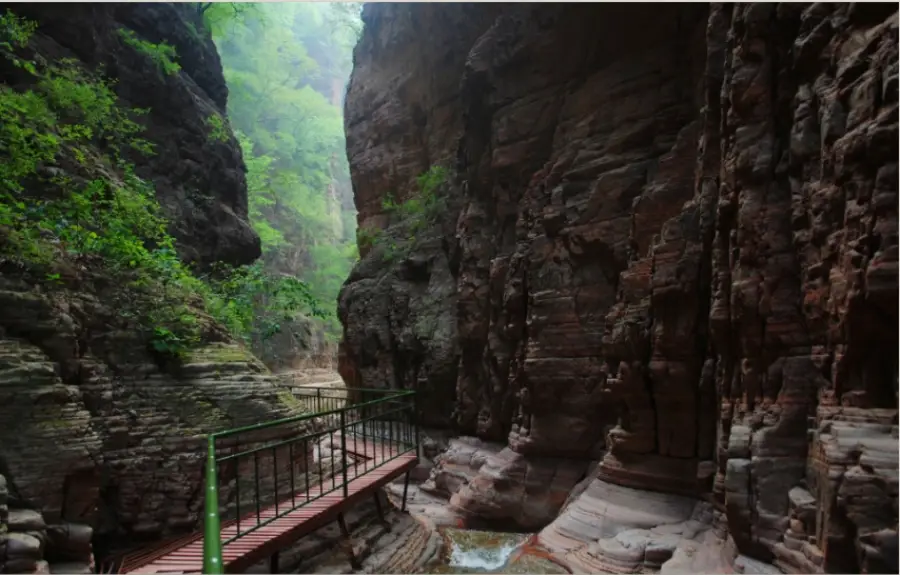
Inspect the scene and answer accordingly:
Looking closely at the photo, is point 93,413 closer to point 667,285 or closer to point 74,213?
point 74,213

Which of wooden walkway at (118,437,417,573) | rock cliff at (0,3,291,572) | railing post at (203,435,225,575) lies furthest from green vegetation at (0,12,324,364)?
railing post at (203,435,225,575)

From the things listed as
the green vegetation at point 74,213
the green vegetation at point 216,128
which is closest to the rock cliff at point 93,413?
the green vegetation at point 74,213

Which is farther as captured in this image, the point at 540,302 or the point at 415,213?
the point at 415,213

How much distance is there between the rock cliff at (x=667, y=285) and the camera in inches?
205

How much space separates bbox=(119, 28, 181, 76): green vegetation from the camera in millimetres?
15516

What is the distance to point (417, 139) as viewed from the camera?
20719 millimetres

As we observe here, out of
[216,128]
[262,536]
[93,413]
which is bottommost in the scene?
[262,536]

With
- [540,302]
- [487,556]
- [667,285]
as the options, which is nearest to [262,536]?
[487,556]

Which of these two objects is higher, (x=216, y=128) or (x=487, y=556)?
(x=216, y=128)

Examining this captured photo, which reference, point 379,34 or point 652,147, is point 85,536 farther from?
point 379,34

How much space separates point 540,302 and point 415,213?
8.72m

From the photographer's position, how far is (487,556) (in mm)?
9492

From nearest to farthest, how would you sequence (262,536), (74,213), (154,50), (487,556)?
1. (262,536)
2. (74,213)
3. (487,556)
4. (154,50)

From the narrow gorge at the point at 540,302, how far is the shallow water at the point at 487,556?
0.08 meters
